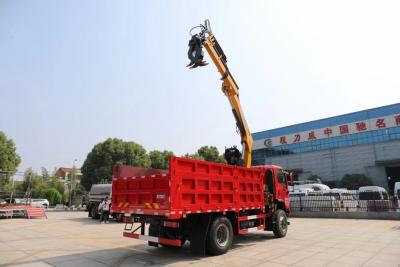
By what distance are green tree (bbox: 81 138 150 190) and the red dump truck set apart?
38.9m

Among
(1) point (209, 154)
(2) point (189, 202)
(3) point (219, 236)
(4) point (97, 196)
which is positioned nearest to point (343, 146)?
(1) point (209, 154)

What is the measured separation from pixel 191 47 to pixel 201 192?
251 inches

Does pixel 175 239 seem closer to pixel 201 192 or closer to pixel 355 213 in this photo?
pixel 201 192

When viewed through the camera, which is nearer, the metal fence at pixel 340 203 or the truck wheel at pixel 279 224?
the truck wheel at pixel 279 224

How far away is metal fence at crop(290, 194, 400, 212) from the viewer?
19.2 m

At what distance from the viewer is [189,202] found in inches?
317

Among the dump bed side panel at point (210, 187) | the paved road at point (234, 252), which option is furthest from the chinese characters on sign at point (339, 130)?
the dump bed side panel at point (210, 187)

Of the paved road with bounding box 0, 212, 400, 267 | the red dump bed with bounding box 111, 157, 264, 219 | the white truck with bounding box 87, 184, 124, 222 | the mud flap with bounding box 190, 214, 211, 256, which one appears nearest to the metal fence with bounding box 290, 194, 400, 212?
the paved road with bounding box 0, 212, 400, 267

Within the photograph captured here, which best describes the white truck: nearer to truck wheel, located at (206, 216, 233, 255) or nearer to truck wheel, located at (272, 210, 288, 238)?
truck wheel, located at (272, 210, 288, 238)

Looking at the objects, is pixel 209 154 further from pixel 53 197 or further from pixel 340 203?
pixel 340 203

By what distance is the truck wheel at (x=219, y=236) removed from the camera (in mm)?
8547

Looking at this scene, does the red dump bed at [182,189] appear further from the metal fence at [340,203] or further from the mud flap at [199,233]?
the metal fence at [340,203]

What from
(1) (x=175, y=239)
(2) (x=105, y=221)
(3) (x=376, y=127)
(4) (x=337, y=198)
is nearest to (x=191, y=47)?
(1) (x=175, y=239)

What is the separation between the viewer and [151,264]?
25.7 ft
